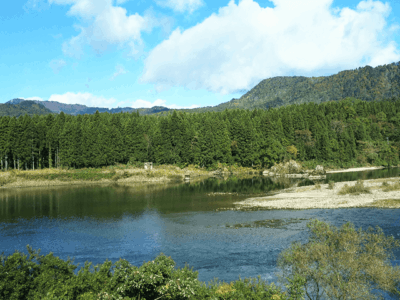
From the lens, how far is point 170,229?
35688 mm

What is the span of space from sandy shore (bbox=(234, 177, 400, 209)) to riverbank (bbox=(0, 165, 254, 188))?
125 feet

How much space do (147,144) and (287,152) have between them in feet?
158

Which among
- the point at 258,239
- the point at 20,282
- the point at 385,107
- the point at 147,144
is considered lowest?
the point at 258,239

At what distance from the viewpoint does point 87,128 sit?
9744 centimetres

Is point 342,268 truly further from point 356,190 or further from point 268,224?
point 356,190

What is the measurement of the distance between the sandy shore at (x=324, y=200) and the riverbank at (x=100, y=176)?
38.2 metres

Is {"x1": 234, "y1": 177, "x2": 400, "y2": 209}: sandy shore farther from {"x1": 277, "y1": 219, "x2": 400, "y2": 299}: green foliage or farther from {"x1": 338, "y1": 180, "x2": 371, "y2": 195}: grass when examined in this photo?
{"x1": 277, "y1": 219, "x2": 400, "y2": 299}: green foliage

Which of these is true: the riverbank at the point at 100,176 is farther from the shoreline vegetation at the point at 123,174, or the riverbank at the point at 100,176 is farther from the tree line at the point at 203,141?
the tree line at the point at 203,141

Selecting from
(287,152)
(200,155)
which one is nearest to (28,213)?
(200,155)

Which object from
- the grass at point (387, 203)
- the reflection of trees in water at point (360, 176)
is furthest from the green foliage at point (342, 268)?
the reflection of trees in water at point (360, 176)

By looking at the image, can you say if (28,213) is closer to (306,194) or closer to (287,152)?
(306,194)

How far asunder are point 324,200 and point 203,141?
60987 millimetres

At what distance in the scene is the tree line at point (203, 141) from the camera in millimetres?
89688

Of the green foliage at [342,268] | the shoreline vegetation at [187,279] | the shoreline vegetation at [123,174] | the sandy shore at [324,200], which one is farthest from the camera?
the shoreline vegetation at [123,174]
